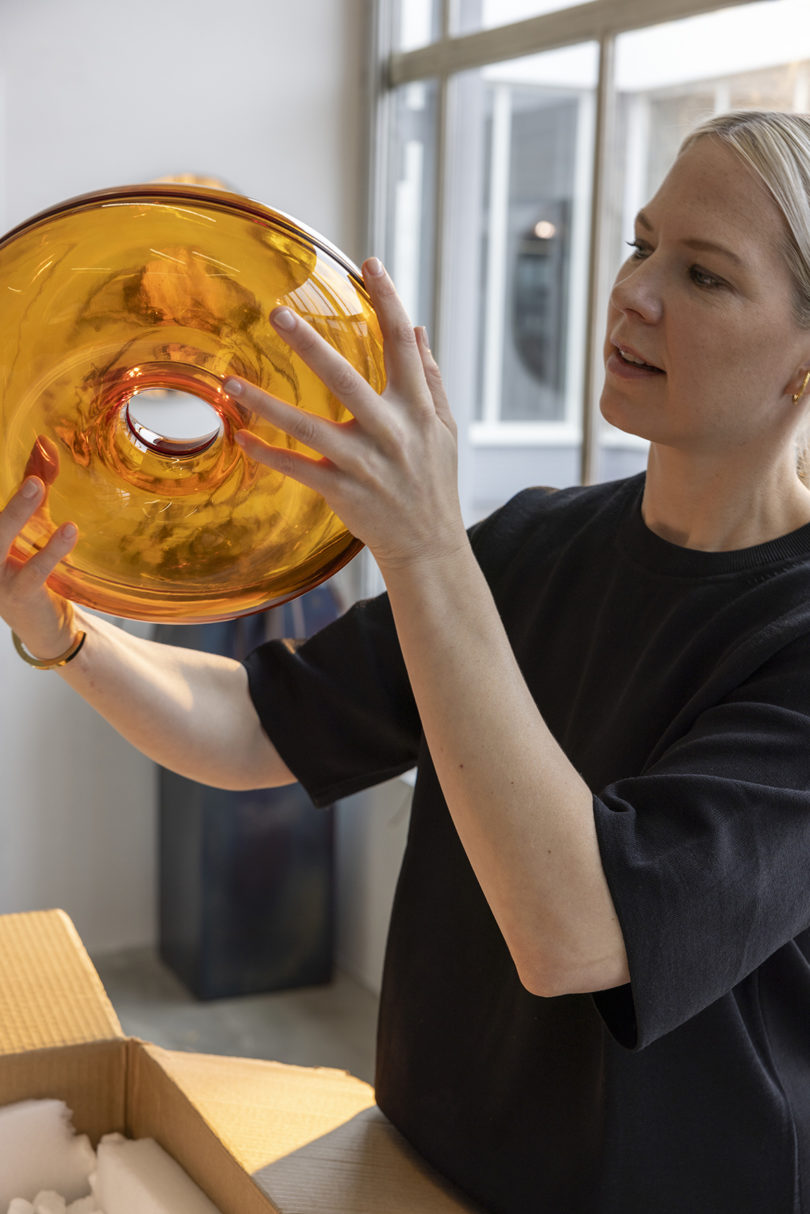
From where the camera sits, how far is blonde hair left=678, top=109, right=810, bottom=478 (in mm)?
876

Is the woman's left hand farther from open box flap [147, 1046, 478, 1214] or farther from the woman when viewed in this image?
open box flap [147, 1046, 478, 1214]

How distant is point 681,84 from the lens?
7.63 ft

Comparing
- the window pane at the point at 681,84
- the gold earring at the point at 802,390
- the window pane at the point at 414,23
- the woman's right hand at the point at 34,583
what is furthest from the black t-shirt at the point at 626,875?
the window pane at the point at 414,23

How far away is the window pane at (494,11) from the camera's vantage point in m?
2.71

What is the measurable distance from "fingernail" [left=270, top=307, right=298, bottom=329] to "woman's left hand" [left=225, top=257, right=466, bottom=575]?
0.06 ft

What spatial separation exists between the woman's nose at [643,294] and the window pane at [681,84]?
Result: 1.20 m

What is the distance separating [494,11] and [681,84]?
29.5 inches

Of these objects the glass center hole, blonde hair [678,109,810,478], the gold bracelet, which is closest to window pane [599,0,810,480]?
the glass center hole

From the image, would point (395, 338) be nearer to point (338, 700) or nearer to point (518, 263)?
point (338, 700)

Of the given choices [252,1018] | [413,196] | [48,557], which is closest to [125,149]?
[413,196]

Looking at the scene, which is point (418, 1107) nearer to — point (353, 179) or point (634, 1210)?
point (634, 1210)

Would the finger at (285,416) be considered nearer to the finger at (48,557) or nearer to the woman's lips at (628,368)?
the finger at (48,557)

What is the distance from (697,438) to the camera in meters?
0.93

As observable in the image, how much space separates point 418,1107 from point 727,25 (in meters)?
1.92
